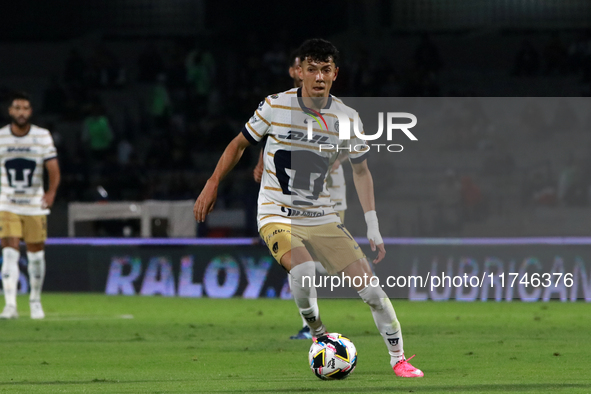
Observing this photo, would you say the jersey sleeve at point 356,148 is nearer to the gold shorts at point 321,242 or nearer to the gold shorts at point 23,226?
the gold shorts at point 321,242

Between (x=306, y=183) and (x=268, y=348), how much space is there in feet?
7.01

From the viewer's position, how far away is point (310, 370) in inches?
256

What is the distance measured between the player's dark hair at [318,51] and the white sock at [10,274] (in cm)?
592

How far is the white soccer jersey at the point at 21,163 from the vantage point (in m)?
10.8

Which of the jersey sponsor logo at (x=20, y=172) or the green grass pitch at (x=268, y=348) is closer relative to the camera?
the green grass pitch at (x=268, y=348)

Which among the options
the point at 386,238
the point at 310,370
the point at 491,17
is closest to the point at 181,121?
the point at 491,17

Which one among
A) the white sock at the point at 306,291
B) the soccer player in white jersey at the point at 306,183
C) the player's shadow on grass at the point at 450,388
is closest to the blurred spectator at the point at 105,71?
the white sock at the point at 306,291

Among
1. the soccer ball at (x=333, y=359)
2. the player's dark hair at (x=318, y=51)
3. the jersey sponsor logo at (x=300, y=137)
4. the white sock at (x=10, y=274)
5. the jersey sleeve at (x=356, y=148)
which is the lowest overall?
the white sock at (x=10, y=274)

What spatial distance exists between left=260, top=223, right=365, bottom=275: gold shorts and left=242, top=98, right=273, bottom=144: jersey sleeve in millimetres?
566

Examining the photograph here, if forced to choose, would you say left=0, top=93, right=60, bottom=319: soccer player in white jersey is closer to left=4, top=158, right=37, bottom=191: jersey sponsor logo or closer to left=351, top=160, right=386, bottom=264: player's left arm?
left=4, top=158, right=37, bottom=191: jersey sponsor logo

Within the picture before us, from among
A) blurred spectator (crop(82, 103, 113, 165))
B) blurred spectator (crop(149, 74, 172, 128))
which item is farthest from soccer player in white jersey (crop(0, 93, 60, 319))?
blurred spectator (crop(149, 74, 172, 128))

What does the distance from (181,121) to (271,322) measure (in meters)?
11.1

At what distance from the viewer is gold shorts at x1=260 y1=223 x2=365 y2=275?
6.03 metres

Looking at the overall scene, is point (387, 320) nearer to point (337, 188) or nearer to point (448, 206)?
point (337, 188)
